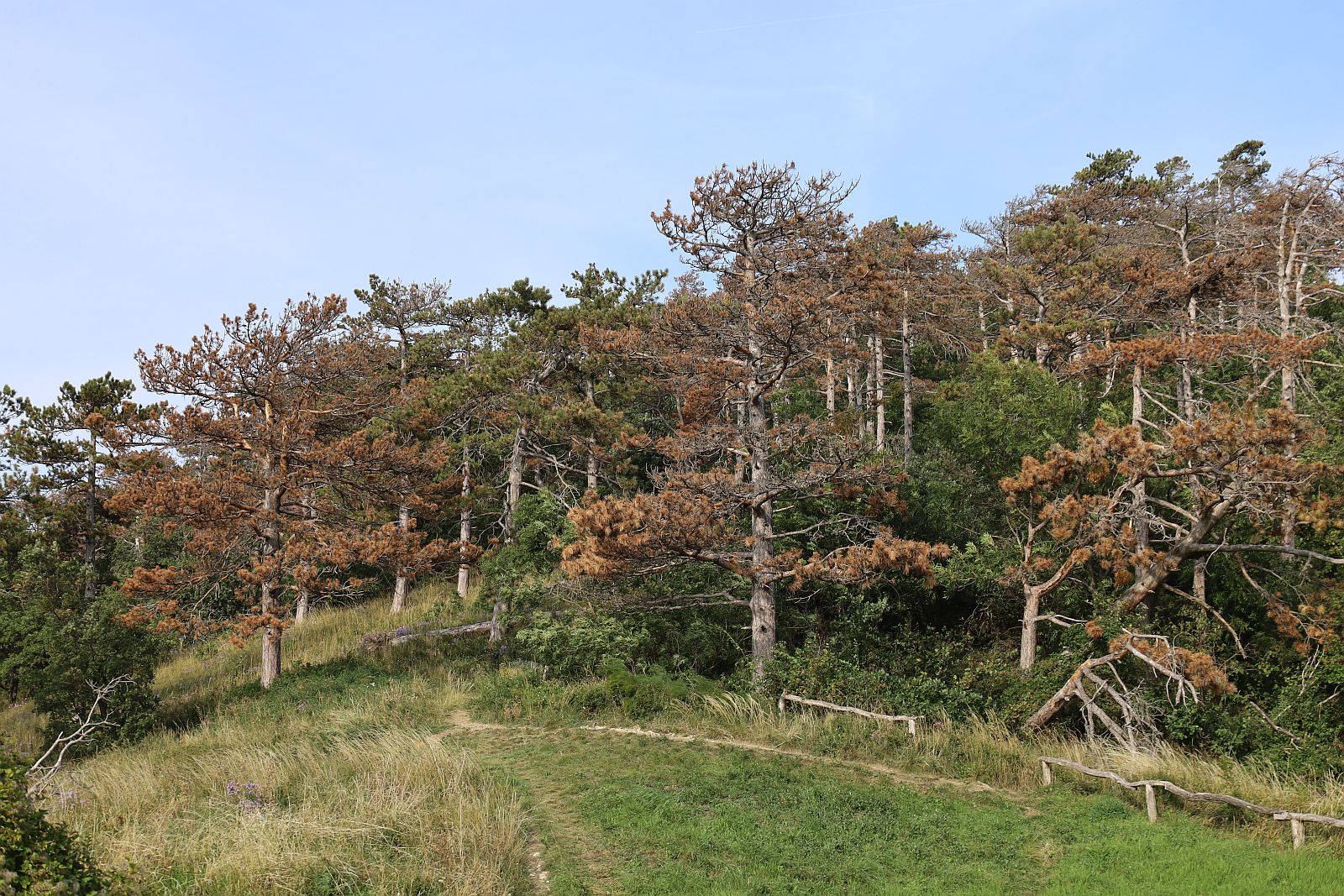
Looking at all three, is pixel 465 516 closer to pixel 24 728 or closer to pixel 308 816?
pixel 24 728

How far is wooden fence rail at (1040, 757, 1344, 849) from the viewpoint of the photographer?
787cm

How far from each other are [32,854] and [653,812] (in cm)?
615

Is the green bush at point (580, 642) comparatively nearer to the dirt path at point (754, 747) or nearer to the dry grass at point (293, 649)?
the dirt path at point (754, 747)

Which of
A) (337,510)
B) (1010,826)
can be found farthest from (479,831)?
(337,510)

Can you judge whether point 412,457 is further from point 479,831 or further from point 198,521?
point 479,831

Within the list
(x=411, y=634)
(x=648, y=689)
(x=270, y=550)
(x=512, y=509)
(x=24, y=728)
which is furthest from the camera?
(x=411, y=634)

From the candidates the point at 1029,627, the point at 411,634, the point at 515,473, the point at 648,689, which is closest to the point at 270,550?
the point at 411,634

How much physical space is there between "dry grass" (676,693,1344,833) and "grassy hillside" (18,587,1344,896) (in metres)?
0.04

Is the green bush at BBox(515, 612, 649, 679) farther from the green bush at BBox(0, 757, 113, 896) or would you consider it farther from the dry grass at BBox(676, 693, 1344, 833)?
the green bush at BBox(0, 757, 113, 896)

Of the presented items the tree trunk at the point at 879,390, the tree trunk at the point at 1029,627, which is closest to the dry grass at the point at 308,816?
the tree trunk at the point at 1029,627

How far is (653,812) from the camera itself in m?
9.11

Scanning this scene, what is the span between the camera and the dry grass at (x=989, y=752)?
9.44m

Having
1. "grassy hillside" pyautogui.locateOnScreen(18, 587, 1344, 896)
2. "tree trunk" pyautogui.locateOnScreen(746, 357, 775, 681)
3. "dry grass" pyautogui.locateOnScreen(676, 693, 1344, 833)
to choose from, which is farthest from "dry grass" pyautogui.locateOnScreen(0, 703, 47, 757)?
"tree trunk" pyautogui.locateOnScreen(746, 357, 775, 681)

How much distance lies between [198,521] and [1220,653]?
70.5 feet
